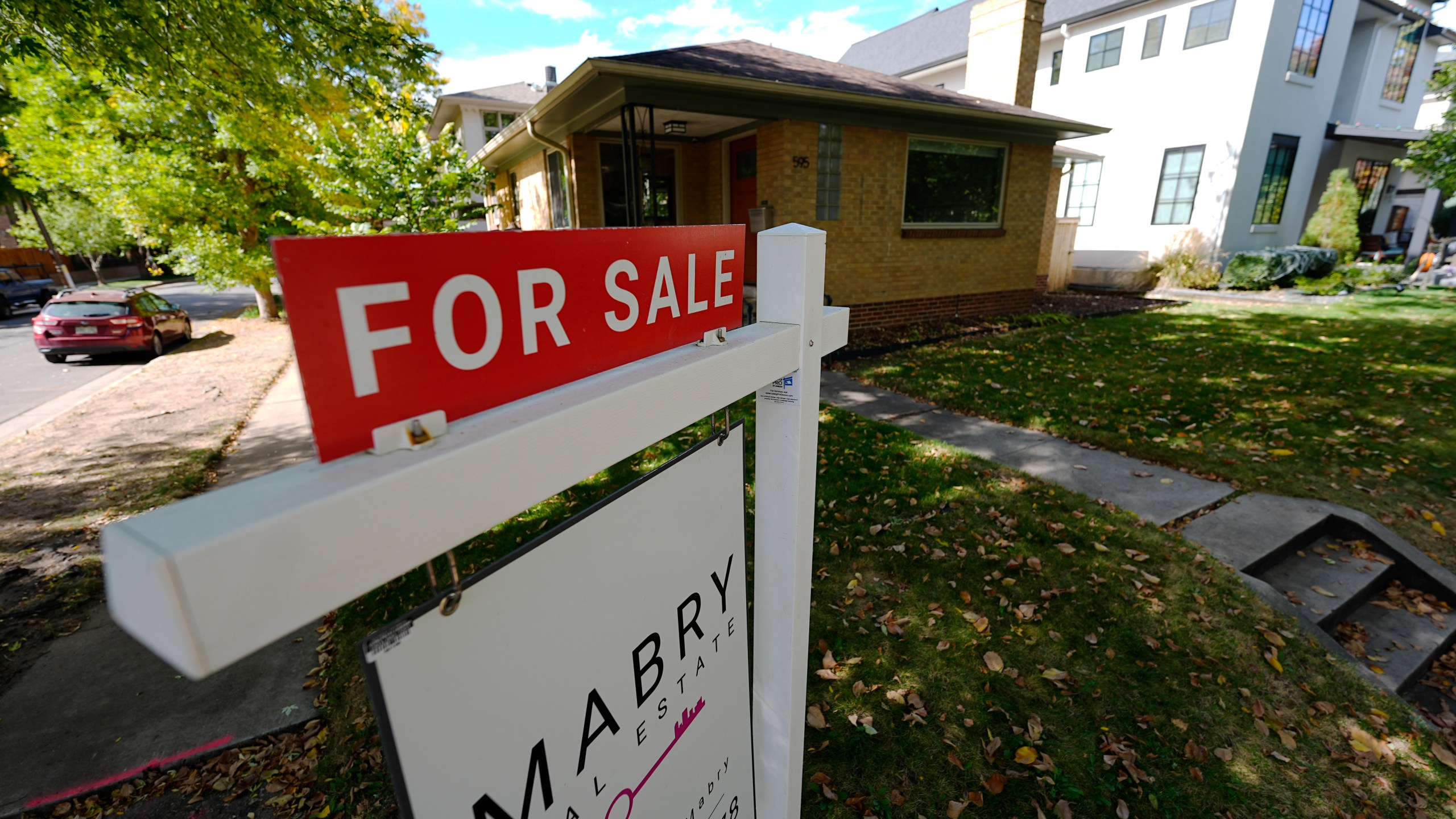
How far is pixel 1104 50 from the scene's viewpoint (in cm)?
Result: 1892

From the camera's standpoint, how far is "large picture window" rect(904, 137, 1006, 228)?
11266 mm

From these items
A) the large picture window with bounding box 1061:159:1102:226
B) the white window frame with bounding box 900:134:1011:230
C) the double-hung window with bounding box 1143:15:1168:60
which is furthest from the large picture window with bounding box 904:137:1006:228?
the double-hung window with bounding box 1143:15:1168:60

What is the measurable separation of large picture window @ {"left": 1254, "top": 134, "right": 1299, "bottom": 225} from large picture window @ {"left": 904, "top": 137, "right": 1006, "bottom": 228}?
433 inches

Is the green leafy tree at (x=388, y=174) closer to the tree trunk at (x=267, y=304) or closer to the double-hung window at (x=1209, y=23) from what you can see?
the tree trunk at (x=267, y=304)

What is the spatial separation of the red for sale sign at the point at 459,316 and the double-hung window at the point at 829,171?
954cm

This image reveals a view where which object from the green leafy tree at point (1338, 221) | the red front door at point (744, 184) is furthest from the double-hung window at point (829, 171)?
the green leafy tree at point (1338, 221)

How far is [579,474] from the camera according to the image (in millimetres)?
1010

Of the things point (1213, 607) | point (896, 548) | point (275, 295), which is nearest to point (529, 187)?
point (275, 295)

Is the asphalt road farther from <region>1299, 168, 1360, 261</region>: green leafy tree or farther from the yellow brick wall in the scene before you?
<region>1299, 168, 1360, 261</region>: green leafy tree

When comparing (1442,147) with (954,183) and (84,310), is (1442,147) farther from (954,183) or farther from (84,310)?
(84,310)

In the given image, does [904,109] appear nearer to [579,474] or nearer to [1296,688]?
[1296,688]

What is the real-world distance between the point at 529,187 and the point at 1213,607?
14837 mm

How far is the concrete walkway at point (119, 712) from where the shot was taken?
Answer: 279 centimetres

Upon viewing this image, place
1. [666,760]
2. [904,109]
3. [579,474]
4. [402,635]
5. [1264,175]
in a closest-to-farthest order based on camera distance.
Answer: [402,635]
[579,474]
[666,760]
[904,109]
[1264,175]
